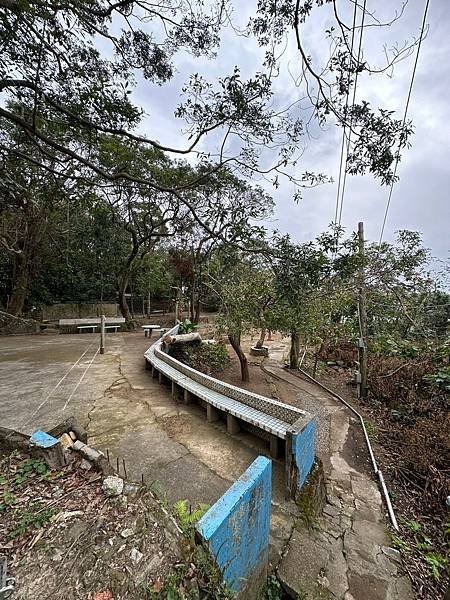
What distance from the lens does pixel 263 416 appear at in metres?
3.06

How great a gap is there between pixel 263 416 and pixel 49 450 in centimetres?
206

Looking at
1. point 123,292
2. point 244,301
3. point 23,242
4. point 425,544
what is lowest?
point 425,544

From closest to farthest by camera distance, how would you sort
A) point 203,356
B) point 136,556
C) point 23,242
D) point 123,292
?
point 136,556
point 203,356
point 23,242
point 123,292

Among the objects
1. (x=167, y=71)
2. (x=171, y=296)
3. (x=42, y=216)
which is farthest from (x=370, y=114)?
(x=171, y=296)

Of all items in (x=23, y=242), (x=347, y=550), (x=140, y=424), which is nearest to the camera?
(x=347, y=550)

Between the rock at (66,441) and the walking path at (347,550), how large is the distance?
190 centimetres

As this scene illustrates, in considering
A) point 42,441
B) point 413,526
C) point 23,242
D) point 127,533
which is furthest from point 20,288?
point 413,526

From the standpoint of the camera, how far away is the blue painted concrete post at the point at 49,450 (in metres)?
2.04

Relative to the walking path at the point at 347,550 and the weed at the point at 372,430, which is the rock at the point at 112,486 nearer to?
the walking path at the point at 347,550

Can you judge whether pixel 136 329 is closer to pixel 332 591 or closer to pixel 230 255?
pixel 230 255

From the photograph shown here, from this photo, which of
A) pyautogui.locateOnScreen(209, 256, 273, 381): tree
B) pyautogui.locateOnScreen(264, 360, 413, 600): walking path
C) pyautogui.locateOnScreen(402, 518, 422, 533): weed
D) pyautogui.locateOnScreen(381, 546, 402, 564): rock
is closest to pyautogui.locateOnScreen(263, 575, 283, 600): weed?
pyautogui.locateOnScreen(264, 360, 413, 600): walking path

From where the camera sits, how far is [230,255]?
3.87 meters

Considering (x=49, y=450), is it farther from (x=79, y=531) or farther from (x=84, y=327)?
(x=84, y=327)

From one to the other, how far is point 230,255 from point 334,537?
3.22 m
